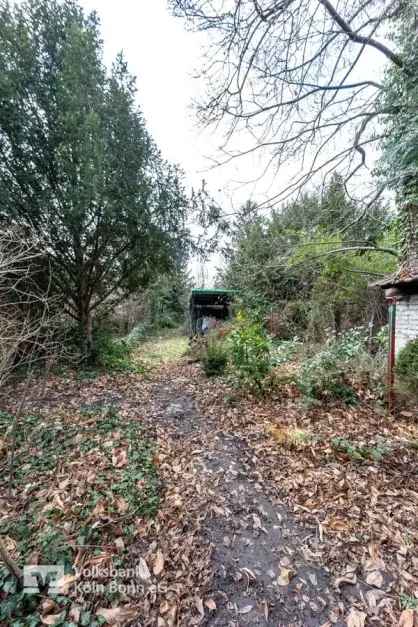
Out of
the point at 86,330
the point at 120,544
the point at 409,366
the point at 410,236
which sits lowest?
the point at 120,544

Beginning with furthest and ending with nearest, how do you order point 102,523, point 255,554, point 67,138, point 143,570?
point 67,138
point 102,523
point 255,554
point 143,570

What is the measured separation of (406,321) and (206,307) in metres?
7.96

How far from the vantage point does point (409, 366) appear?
3529mm

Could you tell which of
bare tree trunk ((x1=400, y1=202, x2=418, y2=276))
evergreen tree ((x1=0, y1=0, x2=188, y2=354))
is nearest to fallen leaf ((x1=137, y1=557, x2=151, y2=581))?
evergreen tree ((x1=0, y1=0, x2=188, y2=354))

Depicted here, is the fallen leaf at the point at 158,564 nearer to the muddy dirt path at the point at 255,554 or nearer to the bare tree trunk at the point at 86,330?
the muddy dirt path at the point at 255,554

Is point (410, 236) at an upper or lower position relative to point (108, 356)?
upper

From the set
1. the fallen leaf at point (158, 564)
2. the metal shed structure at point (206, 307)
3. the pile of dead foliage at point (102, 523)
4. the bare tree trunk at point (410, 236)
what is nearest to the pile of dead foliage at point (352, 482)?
the pile of dead foliage at point (102, 523)

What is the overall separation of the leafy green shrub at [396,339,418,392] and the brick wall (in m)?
0.50

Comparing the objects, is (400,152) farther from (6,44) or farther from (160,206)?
(6,44)

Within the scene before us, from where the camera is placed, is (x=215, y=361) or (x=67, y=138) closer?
(x=67, y=138)

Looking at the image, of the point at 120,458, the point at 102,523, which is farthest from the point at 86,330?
the point at 102,523

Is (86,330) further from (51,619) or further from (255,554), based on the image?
(255,554)

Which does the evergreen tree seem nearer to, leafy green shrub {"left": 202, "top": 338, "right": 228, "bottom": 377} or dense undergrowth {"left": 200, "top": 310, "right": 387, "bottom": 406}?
leafy green shrub {"left": 202, "top": 338, "right": 228, "bottom": 377}

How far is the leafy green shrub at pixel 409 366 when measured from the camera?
3.39 meters
